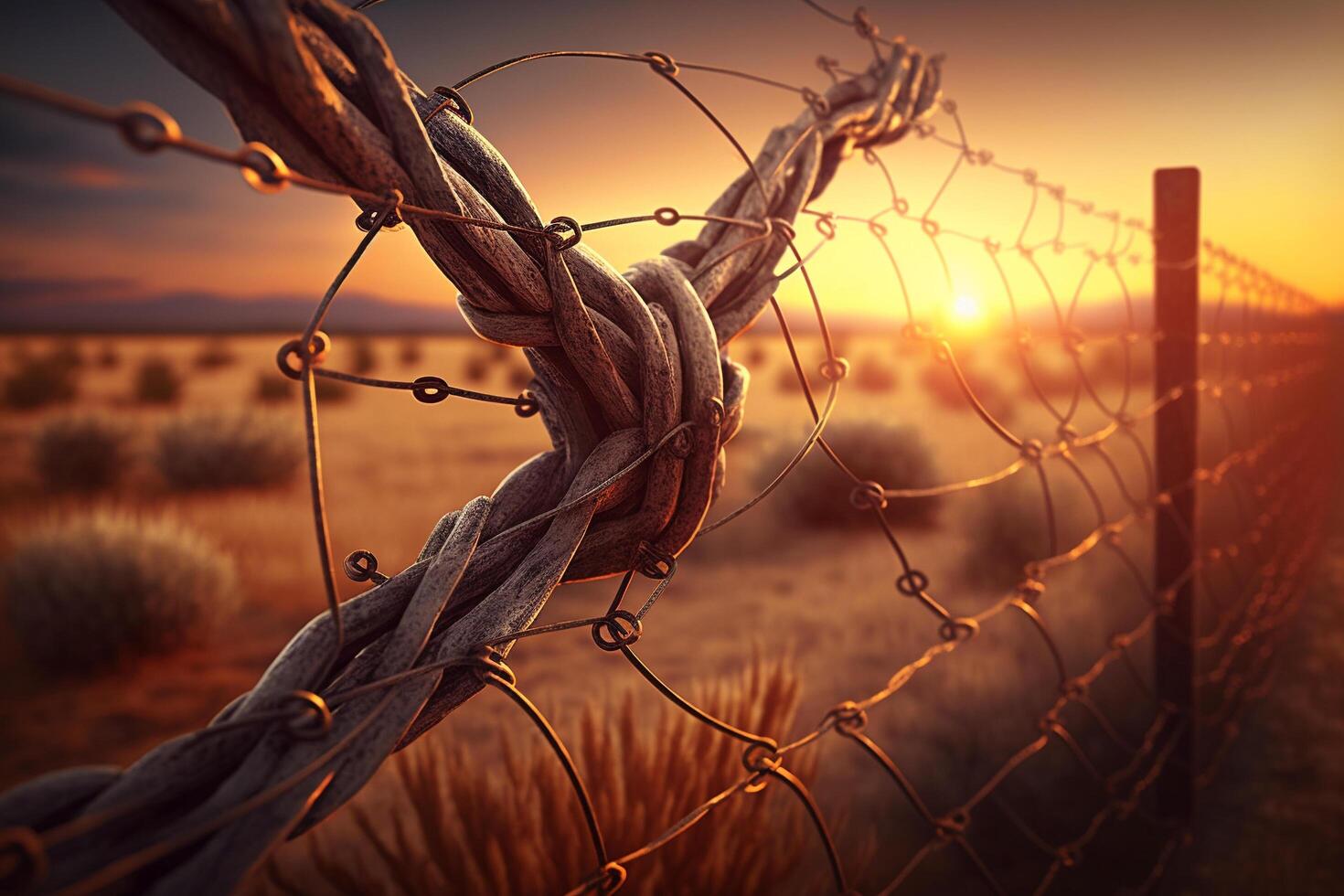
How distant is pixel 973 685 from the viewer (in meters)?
3.41

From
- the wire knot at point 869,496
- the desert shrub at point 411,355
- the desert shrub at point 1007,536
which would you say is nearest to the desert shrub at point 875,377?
the desert shrub at point 411,355

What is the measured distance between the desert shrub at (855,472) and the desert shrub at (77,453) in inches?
349

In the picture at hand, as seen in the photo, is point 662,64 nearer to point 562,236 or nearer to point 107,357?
point 562,236

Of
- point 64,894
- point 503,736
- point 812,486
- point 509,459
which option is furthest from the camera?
point 509,459

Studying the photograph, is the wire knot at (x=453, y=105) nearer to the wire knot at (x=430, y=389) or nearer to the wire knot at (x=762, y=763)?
the wire knot at (x=430, y=389)

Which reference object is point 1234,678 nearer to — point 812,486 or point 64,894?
point 64,894

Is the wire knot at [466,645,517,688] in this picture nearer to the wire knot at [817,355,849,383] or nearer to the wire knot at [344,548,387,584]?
the wire knot at [344,548,387,584]

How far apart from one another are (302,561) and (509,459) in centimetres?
494

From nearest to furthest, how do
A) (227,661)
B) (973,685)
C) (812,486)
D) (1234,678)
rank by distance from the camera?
(1234,678) → (973,685) → (227,661) → (812,486)

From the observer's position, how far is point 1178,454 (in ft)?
7.48

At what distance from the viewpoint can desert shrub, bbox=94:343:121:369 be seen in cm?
2574

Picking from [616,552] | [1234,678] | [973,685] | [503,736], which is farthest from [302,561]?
[616,552]

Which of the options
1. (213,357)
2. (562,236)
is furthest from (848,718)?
(213,357)

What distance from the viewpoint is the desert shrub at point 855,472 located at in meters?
7.48
